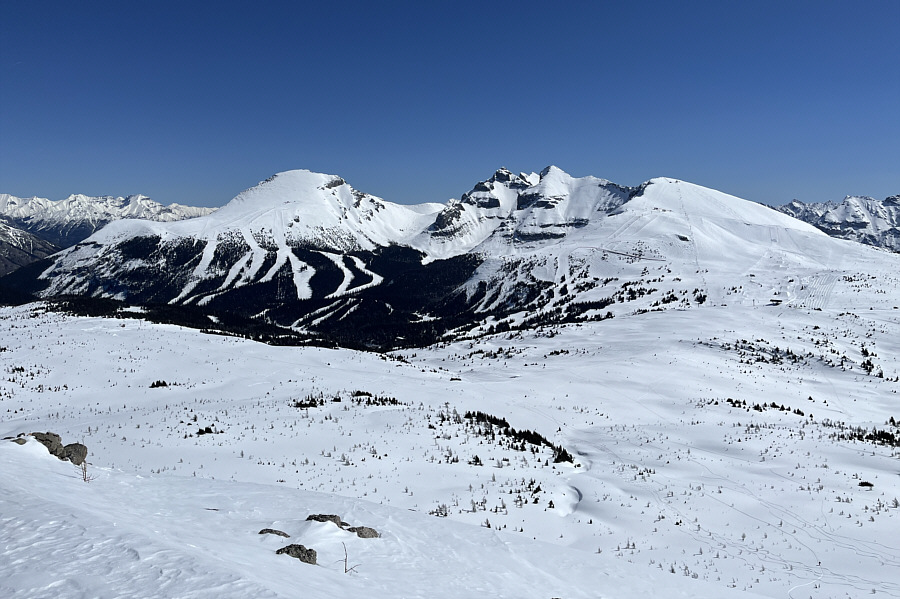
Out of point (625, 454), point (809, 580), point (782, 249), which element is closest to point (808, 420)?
point (625, 454)

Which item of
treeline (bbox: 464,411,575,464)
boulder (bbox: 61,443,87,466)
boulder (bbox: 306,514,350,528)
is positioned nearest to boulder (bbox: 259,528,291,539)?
boulder (bbox: 306,514,350,528)

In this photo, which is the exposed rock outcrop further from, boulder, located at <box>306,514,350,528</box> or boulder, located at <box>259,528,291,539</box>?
boulder, located at <box>306,514,350,528</box>

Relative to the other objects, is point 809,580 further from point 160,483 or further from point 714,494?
point 160,483

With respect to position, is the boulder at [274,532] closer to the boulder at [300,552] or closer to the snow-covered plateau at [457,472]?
the snow-covered plateau at [457,472]

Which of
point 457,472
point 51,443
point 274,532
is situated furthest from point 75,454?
point 457,472

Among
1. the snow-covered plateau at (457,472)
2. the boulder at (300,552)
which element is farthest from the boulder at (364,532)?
the boulder at (300,552)

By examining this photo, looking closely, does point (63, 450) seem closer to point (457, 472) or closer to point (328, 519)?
Answer: point (328, 519)
